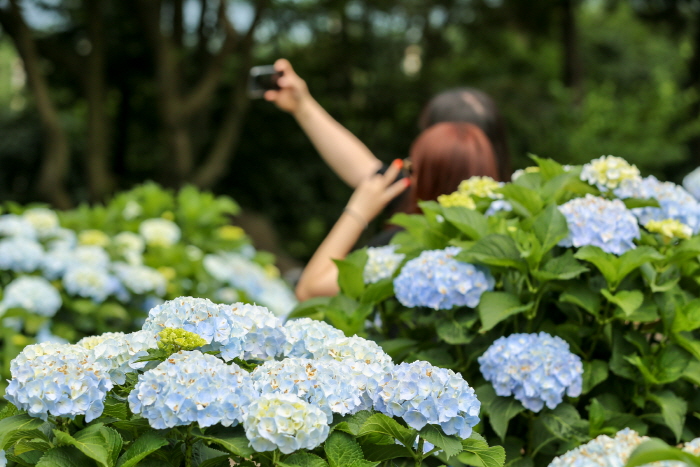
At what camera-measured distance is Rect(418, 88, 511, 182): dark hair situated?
2.81 m

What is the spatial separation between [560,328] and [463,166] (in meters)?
1.05

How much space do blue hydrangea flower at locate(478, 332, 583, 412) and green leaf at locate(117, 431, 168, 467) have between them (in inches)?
27.3

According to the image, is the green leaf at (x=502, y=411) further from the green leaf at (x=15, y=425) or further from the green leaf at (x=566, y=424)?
the green leaf at (x=15, y=425)

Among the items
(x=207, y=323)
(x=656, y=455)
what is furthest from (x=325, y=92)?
(x=656, y=455)

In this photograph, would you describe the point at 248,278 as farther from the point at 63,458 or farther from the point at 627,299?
the point at 63,458

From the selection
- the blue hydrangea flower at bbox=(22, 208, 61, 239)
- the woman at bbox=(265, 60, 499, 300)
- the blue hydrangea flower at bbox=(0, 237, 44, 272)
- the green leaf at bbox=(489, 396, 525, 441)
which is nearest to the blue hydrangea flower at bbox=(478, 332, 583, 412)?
the green leaf at bbox=(489, 396, 525, 441)

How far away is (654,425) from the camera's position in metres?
1.56

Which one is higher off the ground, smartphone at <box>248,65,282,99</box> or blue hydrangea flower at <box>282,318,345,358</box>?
blue hydrangea flower at <box>282,318,345,358</box>

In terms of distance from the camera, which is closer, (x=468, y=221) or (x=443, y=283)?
(x=443, y=283)

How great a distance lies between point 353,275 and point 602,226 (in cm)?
58

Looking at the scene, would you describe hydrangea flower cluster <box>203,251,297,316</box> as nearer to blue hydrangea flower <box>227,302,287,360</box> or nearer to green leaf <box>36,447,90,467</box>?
blue hydrangea flower <box>227,302,287,360</box>

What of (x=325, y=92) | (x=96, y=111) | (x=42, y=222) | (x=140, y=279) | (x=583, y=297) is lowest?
(x=325, y=92)

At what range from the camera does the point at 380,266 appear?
5.82 ft

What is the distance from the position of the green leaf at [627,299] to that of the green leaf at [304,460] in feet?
2.30
